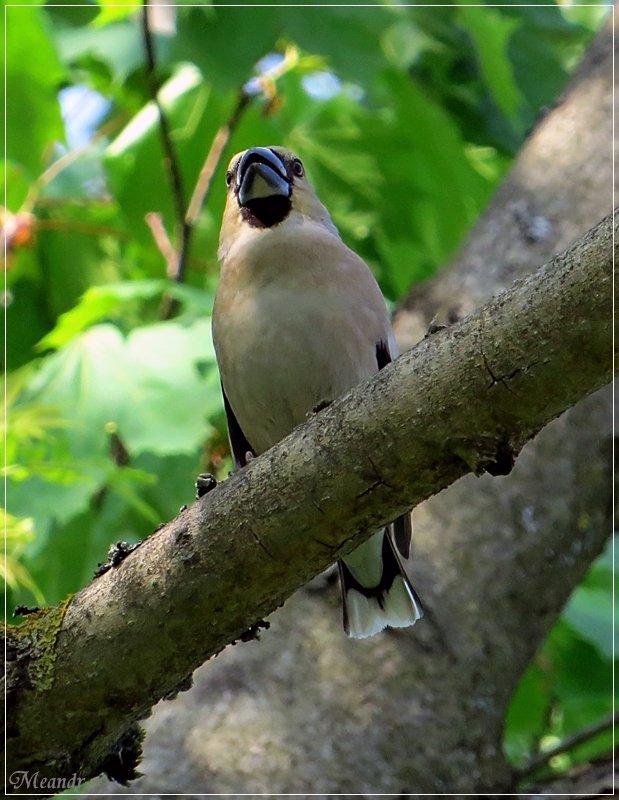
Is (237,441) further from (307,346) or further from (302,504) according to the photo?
(302,504)

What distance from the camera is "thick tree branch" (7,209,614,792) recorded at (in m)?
2.12

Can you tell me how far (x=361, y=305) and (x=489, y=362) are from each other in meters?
1.74

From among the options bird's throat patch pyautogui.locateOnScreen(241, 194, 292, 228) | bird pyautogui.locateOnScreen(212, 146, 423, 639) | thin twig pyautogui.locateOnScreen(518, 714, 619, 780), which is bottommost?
thin twig pyautogui.locateOnScreen(518, 714, 619, 780)

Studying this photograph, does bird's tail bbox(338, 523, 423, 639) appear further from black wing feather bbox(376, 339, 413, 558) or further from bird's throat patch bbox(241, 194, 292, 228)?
bird's throat patch bbox(241, 194, 292, 228)

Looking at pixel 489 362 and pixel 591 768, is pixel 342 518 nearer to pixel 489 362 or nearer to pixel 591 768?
pixel 489 362

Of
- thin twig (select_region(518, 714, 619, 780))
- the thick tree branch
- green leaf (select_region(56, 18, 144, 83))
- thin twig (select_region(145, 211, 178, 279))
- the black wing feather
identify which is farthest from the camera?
thin twig (select_region(145, 211, 178, 279))

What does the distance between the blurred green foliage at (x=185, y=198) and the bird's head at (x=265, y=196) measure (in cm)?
35

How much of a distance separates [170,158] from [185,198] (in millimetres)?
578

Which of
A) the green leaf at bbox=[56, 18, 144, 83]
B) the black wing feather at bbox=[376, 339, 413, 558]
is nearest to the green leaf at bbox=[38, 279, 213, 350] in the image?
the green leaf at bbox=[56, 18, 144, 83]

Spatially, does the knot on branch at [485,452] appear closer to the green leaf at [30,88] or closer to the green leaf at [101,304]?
the green leaf at [101,304]

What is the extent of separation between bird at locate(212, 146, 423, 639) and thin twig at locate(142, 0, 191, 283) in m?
0.75

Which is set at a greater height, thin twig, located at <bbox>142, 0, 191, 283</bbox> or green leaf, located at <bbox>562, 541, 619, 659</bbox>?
thin twig, located at <bbox>142, 0, 191, 283</bbox>

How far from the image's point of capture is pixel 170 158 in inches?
184

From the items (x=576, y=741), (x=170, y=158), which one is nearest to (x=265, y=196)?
(x=170, y=158)
